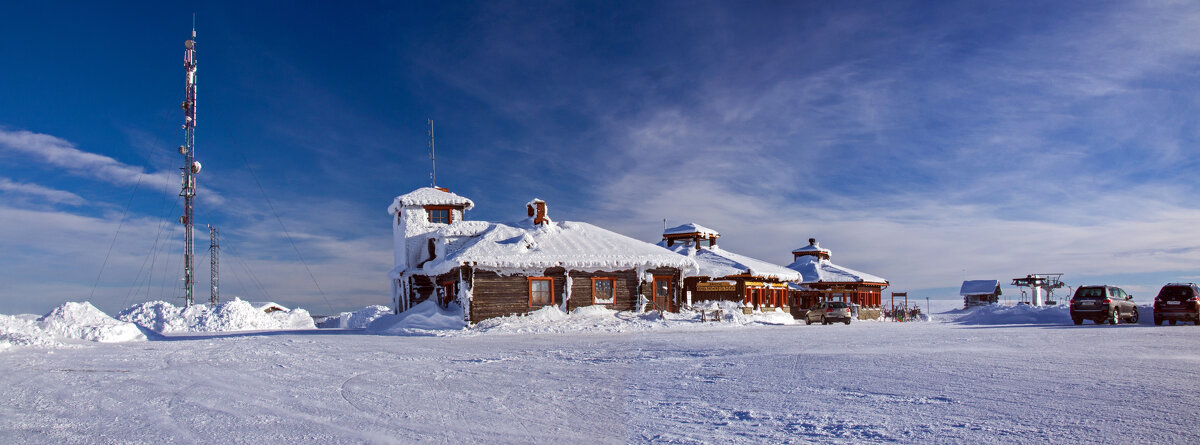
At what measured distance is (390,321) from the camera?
105 feet

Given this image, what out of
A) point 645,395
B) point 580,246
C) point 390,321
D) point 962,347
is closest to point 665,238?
point 580,246

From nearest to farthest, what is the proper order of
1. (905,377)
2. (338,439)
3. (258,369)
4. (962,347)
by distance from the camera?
(338,439) < (905,377) < (258,369) < (962,347)

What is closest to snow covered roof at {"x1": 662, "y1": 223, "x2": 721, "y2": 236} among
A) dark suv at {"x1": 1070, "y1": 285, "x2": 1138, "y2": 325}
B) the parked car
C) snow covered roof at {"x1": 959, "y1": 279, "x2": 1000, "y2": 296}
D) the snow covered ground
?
the parked car

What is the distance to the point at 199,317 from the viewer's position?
3569cm

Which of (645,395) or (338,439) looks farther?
(645,395)

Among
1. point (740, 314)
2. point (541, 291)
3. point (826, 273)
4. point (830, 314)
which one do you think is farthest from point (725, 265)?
point (541, 291)

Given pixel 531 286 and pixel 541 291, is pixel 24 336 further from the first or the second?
pixel 541 291

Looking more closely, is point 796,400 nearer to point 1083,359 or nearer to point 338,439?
point 338,439

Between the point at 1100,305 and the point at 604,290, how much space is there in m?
19.2

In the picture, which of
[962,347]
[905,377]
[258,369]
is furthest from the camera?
[962,347]

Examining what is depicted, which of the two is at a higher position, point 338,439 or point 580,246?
point 580,246

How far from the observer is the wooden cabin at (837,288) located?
152 ft

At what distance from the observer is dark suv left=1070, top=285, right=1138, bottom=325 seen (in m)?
26.2

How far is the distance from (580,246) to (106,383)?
66.9 ft
